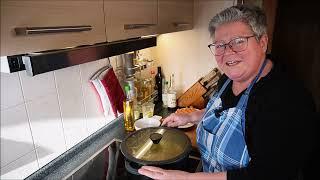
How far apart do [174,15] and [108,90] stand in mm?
549

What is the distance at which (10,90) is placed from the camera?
849 mm

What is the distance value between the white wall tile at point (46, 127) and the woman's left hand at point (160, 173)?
1.63 ft

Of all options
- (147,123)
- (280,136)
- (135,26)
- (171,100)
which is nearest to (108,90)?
(147,123)

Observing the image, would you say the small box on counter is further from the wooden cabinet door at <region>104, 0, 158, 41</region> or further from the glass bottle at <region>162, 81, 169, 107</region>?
the wooden cabinet door at <region>104, 0, 158, 41</region>

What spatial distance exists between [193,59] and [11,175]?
4.37 ft

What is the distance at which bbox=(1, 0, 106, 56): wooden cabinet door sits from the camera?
510mm

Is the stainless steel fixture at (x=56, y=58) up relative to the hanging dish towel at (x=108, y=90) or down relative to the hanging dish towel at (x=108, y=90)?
up

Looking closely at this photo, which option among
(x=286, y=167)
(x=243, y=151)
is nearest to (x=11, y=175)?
(x=243, y=151)

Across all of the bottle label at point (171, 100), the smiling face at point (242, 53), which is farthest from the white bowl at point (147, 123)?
the smiling face at point (242, 53)

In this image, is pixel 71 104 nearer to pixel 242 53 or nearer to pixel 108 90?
pixel 108 90

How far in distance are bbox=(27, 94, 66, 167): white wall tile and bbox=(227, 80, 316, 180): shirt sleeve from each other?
766 millimetres

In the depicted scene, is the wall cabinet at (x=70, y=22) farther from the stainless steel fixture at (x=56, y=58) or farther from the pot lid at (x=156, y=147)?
the pot lid at (x=156, y=147)

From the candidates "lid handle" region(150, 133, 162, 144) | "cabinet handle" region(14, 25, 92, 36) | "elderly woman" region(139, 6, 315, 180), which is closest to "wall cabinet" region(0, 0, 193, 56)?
"cabinet handle" region(14, 25, 92, 36)

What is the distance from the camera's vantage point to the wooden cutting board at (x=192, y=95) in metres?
1.64
